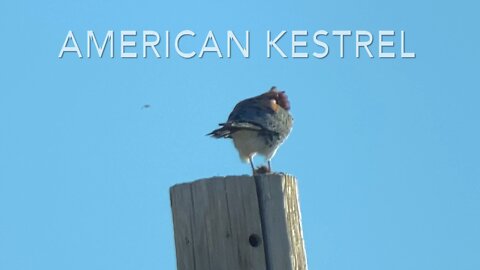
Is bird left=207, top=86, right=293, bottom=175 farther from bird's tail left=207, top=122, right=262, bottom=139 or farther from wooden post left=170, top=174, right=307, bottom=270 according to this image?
wooden post left=170, top=174, right=307, bottom=270

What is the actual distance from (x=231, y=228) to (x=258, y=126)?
5.59 m

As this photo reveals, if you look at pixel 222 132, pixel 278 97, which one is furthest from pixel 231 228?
pixel 278 97

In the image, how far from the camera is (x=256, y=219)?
3678 millimetres

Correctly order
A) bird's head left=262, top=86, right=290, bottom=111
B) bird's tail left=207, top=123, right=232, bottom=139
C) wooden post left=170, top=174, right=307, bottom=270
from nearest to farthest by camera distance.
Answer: wooden post left=170, top=174, right=307, bottom=270 → bird's tail left=207, top=123, right=232, bottom=139 → bird's head left=262, top=86, right=290, bottom=111

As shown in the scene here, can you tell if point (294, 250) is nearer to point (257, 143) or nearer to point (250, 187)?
point (250, 187)

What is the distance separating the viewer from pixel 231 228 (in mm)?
3621

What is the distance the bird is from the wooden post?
4.98 metres

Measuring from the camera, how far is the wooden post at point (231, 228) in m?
3.62

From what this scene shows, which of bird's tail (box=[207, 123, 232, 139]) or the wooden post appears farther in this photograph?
bird's tail (box=[207, 123, 232, 139])

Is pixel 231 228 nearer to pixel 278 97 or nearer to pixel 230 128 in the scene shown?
pixel 230 128

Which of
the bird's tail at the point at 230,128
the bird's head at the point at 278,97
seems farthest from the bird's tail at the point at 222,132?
the bird's head at the point at 278,97

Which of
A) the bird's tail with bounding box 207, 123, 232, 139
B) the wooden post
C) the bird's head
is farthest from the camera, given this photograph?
the bird's head

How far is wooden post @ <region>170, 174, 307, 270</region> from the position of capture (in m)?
3.62

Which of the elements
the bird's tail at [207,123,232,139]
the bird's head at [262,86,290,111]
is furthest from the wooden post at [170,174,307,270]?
the bird's head at [262,86,290,111]
